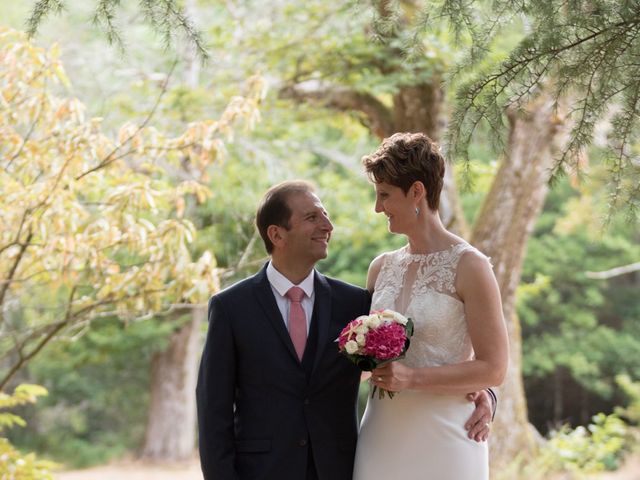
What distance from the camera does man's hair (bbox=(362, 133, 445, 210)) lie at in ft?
10.1

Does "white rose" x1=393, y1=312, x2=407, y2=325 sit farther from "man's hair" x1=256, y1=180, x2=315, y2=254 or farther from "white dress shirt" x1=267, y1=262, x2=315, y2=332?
"man's hair" x1=256, y1=180, x2=315, y2=254

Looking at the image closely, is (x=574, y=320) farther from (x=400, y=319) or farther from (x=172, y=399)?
(x=400, y=319)

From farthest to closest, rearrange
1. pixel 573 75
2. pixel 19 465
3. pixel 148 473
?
pixel 148 473, pixel 19 465, pixel 573 75

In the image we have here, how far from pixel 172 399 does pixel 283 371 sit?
11749 millimetres

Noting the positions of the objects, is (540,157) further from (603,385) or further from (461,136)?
(603,385)

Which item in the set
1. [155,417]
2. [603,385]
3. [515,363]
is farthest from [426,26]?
[603,385]

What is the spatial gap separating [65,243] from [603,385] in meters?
14.0

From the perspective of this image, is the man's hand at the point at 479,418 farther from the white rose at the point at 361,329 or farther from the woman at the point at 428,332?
the white rose at the point at 361,329

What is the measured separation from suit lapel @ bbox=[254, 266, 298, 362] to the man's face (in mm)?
136

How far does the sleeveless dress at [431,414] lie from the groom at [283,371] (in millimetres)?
86

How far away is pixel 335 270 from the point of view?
1611 centimetres

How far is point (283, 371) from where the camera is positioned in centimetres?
308

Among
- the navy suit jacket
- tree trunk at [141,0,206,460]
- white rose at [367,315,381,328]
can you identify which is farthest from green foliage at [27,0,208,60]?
tree trunk at [141,0,206,460]

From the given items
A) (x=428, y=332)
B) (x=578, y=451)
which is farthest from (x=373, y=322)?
(x=578, y=451)
